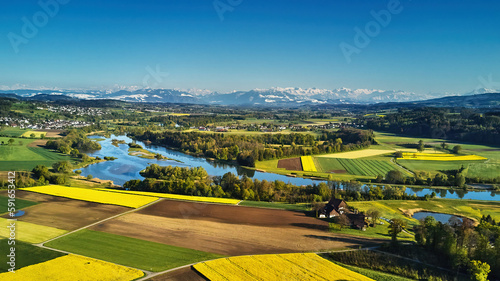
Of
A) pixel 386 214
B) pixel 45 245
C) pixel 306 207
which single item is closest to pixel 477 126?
pixel 386 214

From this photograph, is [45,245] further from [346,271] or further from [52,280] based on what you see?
[346,271]

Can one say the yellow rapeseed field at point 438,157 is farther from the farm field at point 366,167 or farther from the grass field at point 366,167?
the grass field at point 366,167

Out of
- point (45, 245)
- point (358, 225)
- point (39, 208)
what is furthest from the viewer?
point (39, 208)

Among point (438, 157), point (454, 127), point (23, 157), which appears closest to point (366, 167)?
point (438, 157)

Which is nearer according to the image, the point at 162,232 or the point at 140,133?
the point at 162,232

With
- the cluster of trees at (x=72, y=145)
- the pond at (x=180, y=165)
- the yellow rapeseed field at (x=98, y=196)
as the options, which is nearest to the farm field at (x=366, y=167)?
the pond at (x=180, y=165)

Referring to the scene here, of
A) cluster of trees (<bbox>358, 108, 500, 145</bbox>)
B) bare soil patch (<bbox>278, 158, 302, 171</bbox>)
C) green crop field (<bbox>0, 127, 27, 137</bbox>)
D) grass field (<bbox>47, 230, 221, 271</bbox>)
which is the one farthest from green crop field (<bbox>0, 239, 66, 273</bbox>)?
cluster of trees (<bbox>358, 108, 500, 145</bbox>)
